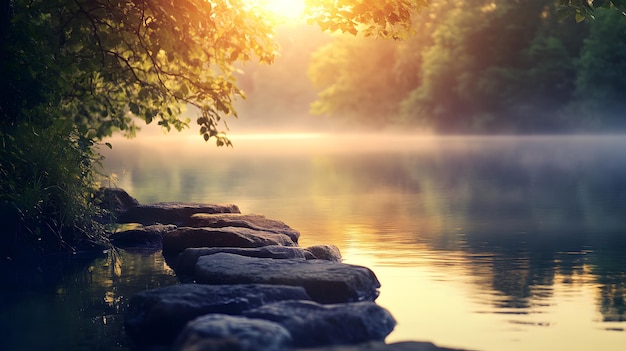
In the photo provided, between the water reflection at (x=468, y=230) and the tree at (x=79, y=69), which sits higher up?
the tree at (x=79, y=69)

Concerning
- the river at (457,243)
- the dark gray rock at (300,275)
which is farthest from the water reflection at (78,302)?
the dark gray rock at (300,275)

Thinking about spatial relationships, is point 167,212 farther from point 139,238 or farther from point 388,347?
point 388,347

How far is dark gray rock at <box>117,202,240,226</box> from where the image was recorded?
753 inches

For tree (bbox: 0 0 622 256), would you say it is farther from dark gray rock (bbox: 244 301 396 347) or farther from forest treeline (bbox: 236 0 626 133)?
forest treeline (bbox: 236 0 626 133)

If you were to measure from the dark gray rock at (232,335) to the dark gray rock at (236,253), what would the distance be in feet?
14.5

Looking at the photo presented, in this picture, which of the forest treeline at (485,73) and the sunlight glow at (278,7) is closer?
the sunlight glow at (278,7)

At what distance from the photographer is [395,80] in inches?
3460

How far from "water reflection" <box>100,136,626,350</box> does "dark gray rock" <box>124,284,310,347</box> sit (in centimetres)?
135

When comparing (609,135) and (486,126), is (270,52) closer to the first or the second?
(609,135)

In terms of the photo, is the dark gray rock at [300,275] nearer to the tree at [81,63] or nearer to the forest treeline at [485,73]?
the tree at [81,63]

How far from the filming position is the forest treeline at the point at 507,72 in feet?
213

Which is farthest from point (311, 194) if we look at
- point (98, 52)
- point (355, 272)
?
point (355, 272)

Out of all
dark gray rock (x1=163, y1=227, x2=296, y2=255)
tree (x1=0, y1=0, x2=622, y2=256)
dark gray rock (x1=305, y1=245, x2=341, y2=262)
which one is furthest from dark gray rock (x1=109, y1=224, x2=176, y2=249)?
dark gray rock (x1=305, y1=245, x2=341, y2=262)

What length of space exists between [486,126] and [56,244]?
62.4 m
